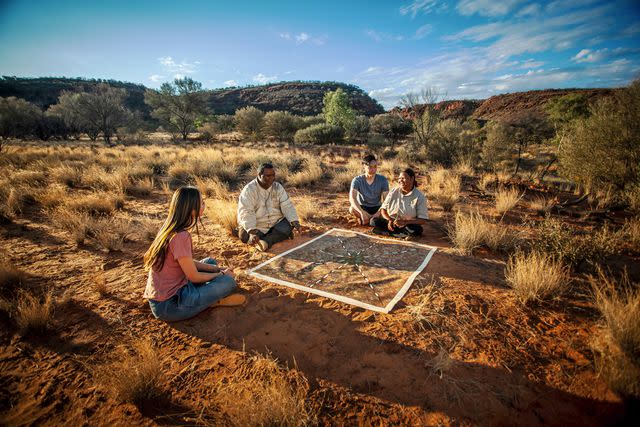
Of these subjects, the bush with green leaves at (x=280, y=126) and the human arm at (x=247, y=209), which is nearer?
A: the human arm at (x=247, y=209)

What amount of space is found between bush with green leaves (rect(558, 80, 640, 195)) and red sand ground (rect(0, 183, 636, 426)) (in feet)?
17.5

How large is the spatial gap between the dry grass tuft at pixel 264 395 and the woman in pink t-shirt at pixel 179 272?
0.89 metres

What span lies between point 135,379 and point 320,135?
22703 millimetres

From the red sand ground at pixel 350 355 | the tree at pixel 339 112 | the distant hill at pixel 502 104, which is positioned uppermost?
the distant hill at pixel 502 104

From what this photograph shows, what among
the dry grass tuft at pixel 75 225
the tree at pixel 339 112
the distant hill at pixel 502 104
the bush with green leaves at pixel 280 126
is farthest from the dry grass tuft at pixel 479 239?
the distant hill at pixel 502 104

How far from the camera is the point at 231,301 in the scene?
289 cm

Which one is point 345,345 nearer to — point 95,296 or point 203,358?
point 203,358

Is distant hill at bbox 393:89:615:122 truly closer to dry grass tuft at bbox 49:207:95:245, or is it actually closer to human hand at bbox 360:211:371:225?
human hand at bbox 360:211:371:225

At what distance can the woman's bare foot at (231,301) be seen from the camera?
2871 mm

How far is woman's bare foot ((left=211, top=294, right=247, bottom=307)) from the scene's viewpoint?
9.42 ft

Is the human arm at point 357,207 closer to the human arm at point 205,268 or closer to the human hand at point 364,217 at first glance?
the human hand at point 364,217

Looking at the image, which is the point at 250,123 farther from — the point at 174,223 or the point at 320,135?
the point at 174,223

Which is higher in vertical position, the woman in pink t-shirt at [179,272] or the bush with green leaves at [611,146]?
the bush with green leaves at [611,146]

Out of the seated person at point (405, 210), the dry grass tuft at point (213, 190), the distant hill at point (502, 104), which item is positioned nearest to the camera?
the seated person at point (405, 210)
